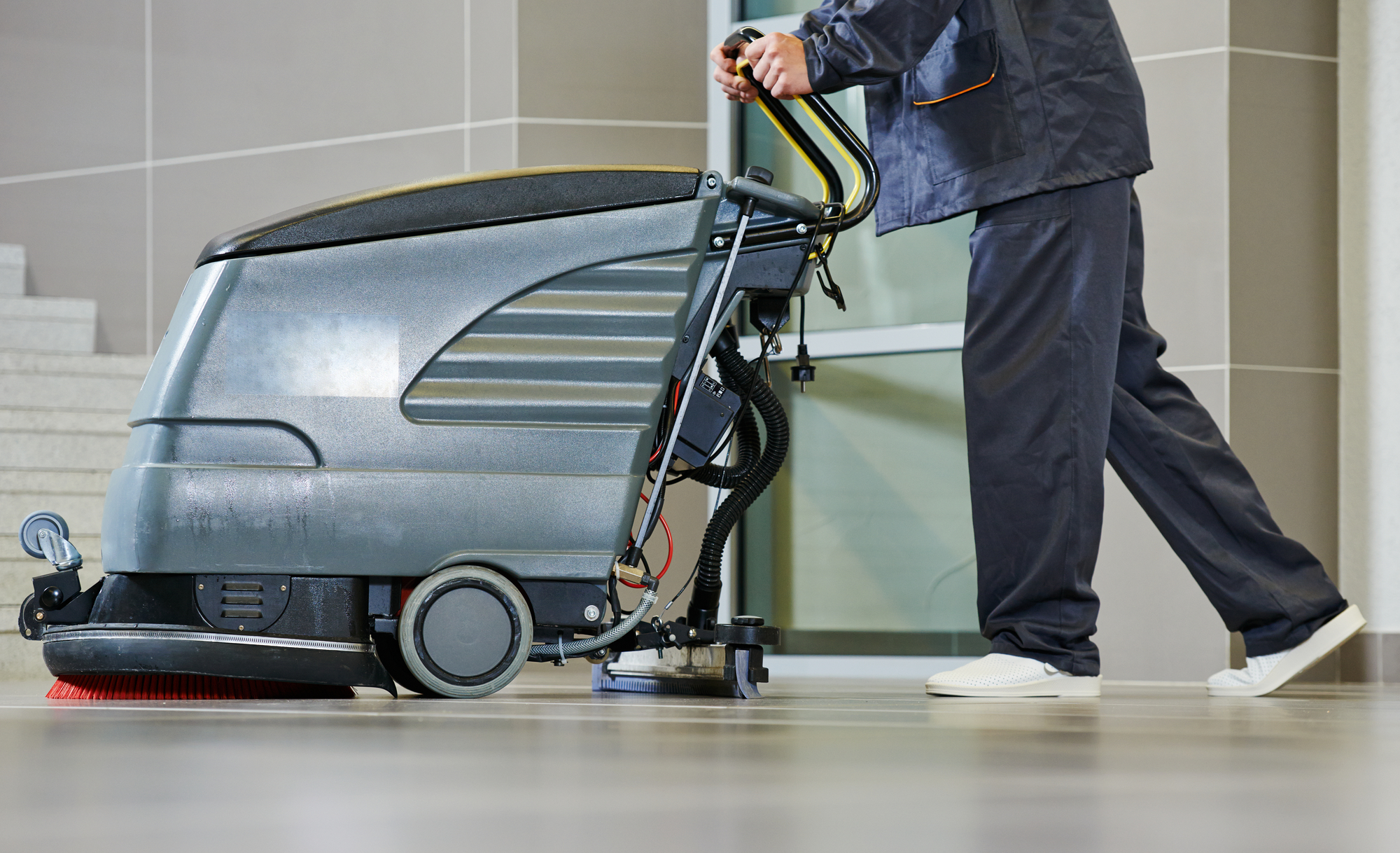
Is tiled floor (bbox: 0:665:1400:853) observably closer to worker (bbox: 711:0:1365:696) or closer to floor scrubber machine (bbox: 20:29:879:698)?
floor scrubber machine (bbox: 20:29:879:698)

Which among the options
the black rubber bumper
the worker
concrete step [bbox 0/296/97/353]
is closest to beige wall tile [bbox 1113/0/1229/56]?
the worker

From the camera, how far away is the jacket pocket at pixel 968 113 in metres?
1.87

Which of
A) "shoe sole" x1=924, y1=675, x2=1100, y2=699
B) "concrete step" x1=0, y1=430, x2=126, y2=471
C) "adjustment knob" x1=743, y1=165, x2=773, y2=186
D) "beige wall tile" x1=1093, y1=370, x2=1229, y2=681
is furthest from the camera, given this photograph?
"concrete step" x1=0, y1=430, x2=126, y2=471

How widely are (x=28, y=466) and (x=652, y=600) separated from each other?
8.95ft

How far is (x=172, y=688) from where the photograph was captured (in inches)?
57.9

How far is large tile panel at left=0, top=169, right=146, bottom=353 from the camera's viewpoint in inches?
194

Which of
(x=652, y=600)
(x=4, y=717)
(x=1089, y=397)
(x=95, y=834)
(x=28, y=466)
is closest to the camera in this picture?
(x=95, y=834)

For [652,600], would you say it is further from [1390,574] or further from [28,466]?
[28,466]

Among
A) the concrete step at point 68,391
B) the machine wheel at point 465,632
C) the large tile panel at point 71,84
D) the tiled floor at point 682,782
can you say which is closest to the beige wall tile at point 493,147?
the concrete step at point 68,391

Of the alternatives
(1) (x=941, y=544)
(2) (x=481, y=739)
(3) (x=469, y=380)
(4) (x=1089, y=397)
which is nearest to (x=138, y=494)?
(3) (x=469, y=380)

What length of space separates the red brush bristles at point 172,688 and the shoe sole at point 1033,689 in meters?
0.78

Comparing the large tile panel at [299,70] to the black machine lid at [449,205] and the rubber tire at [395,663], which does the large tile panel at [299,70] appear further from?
the rubber tire at [395,663]

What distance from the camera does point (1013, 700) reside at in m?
1.70

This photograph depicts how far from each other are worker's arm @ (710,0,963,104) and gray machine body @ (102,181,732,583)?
0.27 m
